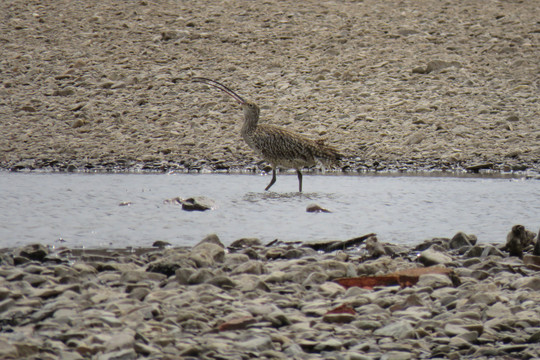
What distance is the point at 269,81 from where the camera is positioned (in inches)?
712

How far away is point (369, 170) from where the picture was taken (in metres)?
14.2

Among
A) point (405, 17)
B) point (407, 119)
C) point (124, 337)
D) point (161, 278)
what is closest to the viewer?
point (124, 337)

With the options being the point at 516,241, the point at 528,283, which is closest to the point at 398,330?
the point at 528,283

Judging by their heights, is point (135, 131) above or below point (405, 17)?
below

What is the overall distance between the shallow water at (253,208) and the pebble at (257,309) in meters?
1.64

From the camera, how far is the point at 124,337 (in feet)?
13.7

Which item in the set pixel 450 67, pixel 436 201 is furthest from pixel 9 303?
pixel 450 67

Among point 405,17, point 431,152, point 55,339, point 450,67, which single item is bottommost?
point 55,339

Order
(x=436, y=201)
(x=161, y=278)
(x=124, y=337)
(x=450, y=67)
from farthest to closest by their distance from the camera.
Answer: (x=450, y=67)
(x=436, y=201)
(x=161, y=278)
(x=124, y=337)

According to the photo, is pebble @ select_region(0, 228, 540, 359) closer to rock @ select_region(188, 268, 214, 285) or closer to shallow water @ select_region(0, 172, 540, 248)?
rock @ select_region(188, 268, 214, 285)

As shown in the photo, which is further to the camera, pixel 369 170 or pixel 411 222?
pixel 369 170

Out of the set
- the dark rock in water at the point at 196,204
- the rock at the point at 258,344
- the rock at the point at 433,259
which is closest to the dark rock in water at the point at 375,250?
the rock at the point at 433,259

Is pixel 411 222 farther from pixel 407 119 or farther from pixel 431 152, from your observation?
pixel 407 119

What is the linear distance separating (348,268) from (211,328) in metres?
1.67
